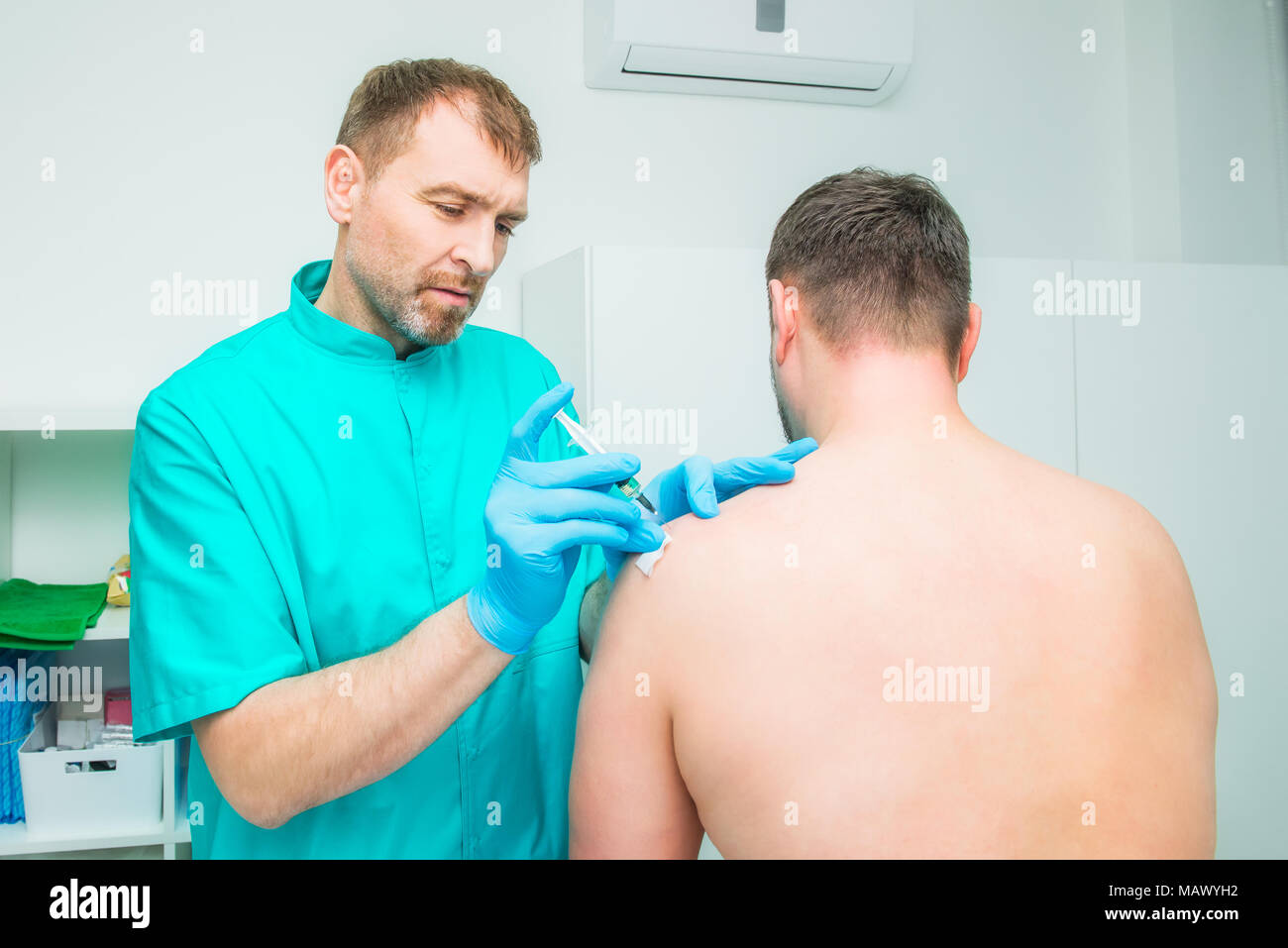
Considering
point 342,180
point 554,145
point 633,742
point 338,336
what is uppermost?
point 554,145

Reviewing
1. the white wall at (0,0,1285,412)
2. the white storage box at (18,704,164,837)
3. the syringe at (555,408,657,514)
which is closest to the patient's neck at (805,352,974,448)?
the syringe at (555,408,657,514)

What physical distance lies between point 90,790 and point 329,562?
96cm

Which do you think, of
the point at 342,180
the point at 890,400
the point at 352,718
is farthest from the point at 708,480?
the point at 342,180

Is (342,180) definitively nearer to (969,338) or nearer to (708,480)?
(708,480)

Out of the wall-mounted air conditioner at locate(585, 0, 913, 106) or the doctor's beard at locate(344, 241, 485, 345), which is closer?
the doctor's beard at locate(344, 241, 485, 345)

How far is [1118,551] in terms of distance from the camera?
86cm

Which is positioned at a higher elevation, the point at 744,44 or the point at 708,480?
the point at 744,44

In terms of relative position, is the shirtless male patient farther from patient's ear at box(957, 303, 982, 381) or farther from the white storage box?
the white storage box

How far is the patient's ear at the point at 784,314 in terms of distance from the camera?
3.42ft

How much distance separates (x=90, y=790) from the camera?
1.61m

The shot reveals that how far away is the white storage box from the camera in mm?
1592

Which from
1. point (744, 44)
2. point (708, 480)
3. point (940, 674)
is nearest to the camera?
point (940, 674)

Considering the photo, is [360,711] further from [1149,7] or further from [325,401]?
[1149,7]

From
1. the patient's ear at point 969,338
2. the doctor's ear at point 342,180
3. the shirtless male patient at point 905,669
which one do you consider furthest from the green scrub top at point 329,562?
the patient's ear at point 969,338
